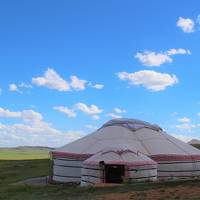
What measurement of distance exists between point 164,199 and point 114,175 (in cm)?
1053

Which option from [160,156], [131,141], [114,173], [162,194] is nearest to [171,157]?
[160,156]

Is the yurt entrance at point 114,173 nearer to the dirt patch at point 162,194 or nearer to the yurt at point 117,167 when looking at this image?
the yurt at point 117,167

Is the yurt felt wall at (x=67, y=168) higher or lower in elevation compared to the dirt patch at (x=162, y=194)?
higher

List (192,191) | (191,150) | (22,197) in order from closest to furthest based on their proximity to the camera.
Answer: (192,191)
(22,197)
(191,150)

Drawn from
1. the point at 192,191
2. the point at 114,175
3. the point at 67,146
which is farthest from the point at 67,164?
the point at 192,191

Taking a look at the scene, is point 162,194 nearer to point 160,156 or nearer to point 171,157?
point 160,156

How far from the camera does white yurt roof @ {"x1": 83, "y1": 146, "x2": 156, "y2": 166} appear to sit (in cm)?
2595

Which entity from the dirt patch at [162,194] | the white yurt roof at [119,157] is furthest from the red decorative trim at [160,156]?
the dirt patch at [162,194]

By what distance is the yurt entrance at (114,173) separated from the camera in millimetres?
26141

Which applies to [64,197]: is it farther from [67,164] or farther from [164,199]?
[67,164]

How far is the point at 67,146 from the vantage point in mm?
31406

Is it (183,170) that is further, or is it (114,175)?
(183,170)

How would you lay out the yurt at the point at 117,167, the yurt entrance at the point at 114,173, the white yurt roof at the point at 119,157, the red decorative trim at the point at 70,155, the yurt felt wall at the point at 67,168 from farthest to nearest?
the yurt felt wall at the point at 67,168, the red decorative trim at the point at 70,155, the yurt entrance at the point at 114,173, the white yurt roof at the point at 119,157, the yurt at the point at 117,167

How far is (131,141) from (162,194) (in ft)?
42.6
